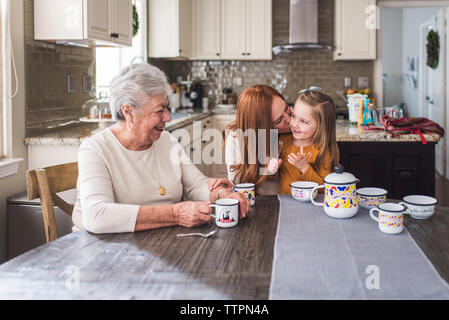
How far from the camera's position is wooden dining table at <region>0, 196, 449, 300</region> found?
1.07 meters

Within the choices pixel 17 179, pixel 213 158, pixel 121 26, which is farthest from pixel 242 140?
pixel 213 158

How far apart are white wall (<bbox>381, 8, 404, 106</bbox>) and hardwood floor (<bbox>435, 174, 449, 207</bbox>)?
142 inches

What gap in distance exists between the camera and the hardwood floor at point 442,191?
16.9ft

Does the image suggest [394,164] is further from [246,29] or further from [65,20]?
[246,29]

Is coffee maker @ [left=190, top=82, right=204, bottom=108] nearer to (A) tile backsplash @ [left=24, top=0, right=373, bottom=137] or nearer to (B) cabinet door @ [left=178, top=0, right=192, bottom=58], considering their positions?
(A) tile backsplash @ [left=24, top=0, right=373, bottom=137]

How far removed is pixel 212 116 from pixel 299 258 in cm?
464

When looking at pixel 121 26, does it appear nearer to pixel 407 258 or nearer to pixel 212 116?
pixel 212 116

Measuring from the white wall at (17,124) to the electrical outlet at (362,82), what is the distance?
4278 millimetres

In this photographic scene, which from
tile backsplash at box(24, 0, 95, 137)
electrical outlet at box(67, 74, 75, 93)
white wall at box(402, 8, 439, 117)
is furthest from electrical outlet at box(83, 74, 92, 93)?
white wall at box(402, 8, 439, 117)

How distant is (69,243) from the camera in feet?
4.65

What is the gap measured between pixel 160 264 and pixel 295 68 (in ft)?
17.2

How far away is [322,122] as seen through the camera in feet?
7.31

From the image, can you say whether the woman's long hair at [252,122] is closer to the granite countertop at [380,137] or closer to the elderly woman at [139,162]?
the elderly woman at [139,162]

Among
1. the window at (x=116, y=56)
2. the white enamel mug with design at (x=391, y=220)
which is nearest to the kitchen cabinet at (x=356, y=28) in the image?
the window at (x=116, y=56)
